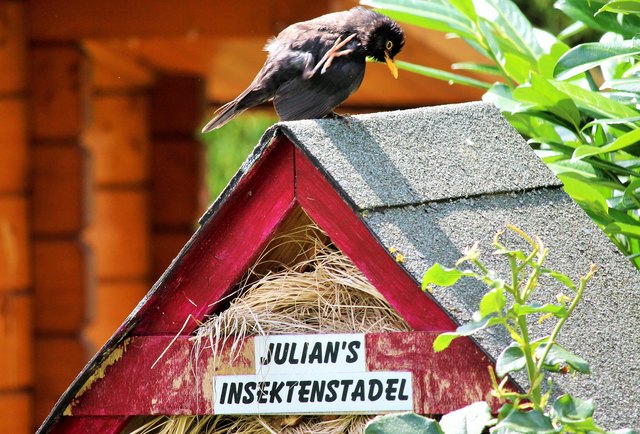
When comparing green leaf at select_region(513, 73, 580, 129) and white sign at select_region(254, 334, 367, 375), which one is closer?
white sign at select_region(254, 334, 367, 375)

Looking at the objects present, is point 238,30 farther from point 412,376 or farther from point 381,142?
point 412,376

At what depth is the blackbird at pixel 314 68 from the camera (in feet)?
7.93

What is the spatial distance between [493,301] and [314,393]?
508 millimetres

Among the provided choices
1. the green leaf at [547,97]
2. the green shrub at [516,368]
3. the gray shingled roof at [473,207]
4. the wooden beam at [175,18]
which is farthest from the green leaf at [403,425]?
the wooden beam at [175,18]

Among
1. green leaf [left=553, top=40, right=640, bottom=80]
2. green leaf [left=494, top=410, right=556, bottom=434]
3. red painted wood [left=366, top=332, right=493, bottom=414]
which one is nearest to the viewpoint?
green leaf [left=494, top=410, right=556, bottom=434]

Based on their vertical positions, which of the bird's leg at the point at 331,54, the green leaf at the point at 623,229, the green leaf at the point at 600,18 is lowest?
the green leaf at the point at 623,229

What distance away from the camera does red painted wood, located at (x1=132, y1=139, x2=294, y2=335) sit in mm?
1719

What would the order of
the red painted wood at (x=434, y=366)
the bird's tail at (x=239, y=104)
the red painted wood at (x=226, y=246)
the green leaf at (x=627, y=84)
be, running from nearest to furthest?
the red painted wood at (x=434, y=366) → the red painted wood at (x=226, y=246) → the green leaf at (x=627, y=84) → the bird's tail at (x=239, y=104)

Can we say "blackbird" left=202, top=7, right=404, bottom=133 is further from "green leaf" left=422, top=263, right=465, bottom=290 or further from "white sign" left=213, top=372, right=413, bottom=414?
"green leaf" left=422, top=263, right=465, bottom=290

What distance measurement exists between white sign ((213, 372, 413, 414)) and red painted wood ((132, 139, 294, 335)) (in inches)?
5.2

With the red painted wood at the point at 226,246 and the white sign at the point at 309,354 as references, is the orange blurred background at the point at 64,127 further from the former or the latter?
the white sign at the point at 309,354

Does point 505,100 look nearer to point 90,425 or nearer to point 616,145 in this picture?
point 616,145

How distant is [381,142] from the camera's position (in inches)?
71.7

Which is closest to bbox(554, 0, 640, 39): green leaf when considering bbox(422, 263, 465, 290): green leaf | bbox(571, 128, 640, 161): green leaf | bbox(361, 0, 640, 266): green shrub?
bbox(361, 0, 640, 266): green shrub
